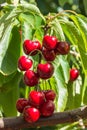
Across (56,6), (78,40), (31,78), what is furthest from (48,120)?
(56,6)

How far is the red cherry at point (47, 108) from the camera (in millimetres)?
1420

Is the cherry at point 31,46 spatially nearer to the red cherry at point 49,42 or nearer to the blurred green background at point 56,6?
the red cherry at point 49,42

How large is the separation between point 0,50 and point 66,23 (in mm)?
224

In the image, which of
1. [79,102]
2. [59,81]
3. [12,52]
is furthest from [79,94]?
[12,52]

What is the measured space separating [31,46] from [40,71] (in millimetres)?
81

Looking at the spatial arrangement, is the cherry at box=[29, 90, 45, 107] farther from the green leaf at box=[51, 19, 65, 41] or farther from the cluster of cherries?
the green leaf at box=[51, 19, 65, 41]

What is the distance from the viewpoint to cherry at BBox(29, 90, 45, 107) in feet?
4.79

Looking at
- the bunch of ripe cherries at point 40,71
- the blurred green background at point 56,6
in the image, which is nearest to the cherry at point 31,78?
the bunch of ripe cherries at point 40,71

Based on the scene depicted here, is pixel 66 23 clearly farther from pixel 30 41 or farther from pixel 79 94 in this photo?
pixel 79 94

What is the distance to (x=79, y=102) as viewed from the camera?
6.86ft

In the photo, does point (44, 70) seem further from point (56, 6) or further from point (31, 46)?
point (56, 6)

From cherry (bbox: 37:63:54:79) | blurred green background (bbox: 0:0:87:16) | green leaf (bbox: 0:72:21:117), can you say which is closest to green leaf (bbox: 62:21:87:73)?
cherry (bbox: 37:63:54:79)

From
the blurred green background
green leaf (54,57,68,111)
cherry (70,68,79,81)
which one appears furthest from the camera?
the blurred green background

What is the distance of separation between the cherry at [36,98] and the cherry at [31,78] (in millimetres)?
30
